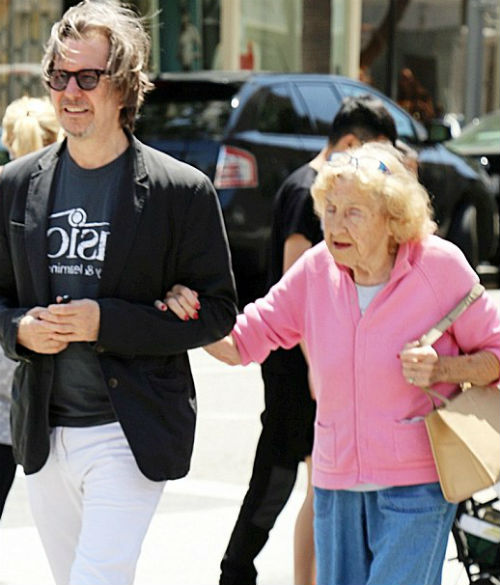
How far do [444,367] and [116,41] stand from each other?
1165 millimetres

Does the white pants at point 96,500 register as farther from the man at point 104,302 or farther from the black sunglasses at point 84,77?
the black sunglasses at point 84,77

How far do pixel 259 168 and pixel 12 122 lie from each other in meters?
5.66

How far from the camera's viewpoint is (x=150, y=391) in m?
3.59

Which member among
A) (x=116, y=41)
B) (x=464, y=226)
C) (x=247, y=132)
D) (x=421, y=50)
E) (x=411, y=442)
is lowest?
(x=421, y=50)

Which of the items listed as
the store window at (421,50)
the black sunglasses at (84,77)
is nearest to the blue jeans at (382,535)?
the black sunglasses at (84,77)

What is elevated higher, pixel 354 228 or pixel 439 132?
pixel 354 228

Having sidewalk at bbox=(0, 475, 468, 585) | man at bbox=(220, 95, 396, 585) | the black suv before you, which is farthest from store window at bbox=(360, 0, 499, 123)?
man at bbox=(220, 95, 396, 585)

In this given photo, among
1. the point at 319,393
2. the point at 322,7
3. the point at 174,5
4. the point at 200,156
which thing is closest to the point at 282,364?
the point at 319,393

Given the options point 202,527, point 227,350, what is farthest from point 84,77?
point 202,527

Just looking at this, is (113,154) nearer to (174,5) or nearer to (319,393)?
(319,393)

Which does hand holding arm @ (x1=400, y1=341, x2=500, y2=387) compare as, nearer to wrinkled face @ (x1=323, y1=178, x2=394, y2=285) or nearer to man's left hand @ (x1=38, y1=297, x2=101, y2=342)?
wrinkled face @ (x1=323, y1=178, x2=394, y2=285)

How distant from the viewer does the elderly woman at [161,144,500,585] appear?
11.8 feet

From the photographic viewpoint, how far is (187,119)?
10.9 m

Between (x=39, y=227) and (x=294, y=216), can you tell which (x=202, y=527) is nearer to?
(x=294, y=216)
